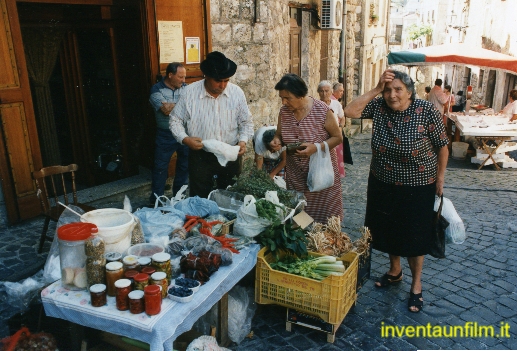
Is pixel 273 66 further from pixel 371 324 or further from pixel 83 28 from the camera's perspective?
pixel 371 324

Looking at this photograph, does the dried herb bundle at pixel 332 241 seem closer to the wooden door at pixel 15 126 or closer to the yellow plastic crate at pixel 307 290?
the yellow plastic crate at pixel 307 290

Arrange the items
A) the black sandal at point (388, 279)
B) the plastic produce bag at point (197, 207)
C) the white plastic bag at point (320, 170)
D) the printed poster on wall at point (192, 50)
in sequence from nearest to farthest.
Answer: the plastic produce bag at point (197, 207) → the white plastic bag at point (320, 170) → the black sandal at point (388, 279) → the printed poster on wall at point (192, 50)

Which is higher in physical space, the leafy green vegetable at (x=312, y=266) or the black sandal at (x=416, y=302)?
the leafy green vegetable at (x=312, y=266)

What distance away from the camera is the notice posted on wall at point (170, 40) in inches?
243

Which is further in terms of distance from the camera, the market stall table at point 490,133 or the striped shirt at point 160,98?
the market stall table at point 490,133

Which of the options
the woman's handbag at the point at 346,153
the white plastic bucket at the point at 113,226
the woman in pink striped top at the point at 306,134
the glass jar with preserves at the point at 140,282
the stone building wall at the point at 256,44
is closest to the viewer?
the glass jar with preserves at the point at 140,282

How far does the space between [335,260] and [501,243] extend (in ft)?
9.96

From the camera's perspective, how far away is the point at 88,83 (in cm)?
717

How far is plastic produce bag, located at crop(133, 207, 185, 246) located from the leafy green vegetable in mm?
846

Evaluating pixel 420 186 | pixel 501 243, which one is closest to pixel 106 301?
pixel 420 186

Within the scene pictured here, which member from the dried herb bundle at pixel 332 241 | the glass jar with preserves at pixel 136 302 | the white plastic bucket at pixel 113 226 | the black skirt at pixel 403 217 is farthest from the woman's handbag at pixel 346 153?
the glass jar with preserves at pixel 136 302

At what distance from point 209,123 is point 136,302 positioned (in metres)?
2.42

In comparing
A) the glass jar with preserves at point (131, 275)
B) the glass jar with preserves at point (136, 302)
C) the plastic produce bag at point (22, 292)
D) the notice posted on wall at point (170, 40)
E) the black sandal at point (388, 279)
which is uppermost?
the notice posted on wall at point (170, 40)

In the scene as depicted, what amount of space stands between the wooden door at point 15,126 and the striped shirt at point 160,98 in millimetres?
1466
